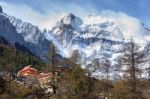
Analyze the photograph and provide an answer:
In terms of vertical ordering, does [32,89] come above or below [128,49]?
below

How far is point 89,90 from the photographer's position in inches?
2228

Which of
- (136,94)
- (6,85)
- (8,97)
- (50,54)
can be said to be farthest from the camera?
(50,54)

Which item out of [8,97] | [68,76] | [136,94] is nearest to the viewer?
[136,94]

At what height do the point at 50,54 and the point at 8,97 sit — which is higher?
the point at 50,54

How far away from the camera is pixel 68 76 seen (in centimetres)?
5419

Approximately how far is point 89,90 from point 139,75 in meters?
7.64

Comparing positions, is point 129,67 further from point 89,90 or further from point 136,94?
point 89,90

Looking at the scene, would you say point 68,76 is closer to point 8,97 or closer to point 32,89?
point 8,97

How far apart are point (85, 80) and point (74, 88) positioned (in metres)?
2.41

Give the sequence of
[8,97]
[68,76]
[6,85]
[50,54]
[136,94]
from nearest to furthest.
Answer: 1. [136,94]
2. [68,76]
3. [8,97]
4. [6,85]
5. [50,54]

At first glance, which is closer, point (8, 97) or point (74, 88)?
point (74, 88)

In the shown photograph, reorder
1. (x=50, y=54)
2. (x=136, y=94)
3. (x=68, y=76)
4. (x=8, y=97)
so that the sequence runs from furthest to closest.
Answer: (x=50, y=54) < (x=8, y=97) < (x=68, y=76) < (x=136, y=94)

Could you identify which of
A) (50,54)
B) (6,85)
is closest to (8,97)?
(6,85)

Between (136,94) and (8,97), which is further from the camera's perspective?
(8,97)
